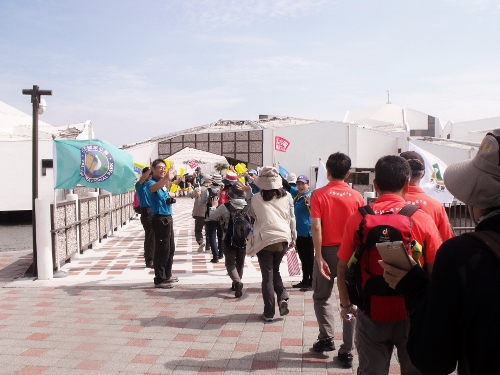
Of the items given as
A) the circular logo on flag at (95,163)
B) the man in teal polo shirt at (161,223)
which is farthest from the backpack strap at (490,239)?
the circular logo on flag at (95,163)

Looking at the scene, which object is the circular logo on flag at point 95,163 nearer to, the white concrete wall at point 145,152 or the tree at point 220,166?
the tree at point 220,166

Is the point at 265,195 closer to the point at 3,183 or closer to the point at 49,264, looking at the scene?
the point at 49,264

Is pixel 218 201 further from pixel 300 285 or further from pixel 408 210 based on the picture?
pixel 408 210

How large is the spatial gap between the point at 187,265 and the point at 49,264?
2323mm

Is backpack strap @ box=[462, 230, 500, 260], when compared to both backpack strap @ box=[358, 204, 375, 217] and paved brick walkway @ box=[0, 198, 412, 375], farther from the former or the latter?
paved brick walkway @ box=[0, 198, 412, 375]

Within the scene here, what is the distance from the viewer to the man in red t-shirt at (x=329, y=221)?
3.99m


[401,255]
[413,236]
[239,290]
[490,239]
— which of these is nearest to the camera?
[490,239]

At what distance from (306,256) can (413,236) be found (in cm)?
421

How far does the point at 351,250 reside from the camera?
267cm

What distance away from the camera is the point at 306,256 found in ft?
21.7

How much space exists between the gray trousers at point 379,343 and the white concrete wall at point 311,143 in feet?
119

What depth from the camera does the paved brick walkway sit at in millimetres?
3969

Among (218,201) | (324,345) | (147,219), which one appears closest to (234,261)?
(324,345)

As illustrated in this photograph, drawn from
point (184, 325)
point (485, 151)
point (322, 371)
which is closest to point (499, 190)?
point (485, 151)
